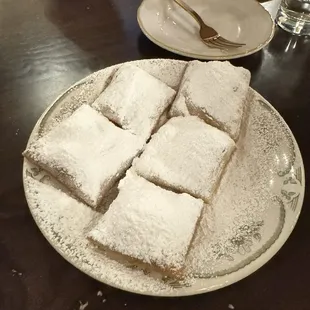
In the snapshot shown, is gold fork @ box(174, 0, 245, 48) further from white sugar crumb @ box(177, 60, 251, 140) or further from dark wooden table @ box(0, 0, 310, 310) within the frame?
white sugar crumb @ box(177, 60, 251, 140)

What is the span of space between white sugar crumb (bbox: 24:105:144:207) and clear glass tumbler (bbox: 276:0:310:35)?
2.58 feet

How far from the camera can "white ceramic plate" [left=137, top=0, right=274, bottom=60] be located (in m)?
1.28

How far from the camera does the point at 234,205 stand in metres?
0.92

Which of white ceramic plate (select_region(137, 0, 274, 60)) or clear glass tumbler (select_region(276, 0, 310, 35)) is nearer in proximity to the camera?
white ceramic plate (select_region(137, 0, 274, 60))

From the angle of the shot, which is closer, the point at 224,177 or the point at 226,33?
the point at 224,177

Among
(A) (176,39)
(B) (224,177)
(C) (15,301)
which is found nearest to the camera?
(C) (15,301)

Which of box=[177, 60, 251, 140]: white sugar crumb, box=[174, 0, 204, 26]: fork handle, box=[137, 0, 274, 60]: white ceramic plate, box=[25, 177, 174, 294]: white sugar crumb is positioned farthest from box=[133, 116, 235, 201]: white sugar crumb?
box=[174, 0, 204, 26]: fork handle

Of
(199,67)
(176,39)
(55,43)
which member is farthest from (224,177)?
(55,43)

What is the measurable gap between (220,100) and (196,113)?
7 cm

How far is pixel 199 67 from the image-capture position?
3.61 ft

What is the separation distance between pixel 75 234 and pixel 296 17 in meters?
1.07

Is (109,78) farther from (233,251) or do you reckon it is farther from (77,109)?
(233,251)

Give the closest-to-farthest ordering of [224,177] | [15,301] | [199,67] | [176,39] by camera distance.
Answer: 1. [15,301]
2. [224,177]
3. [199,67]
4. [176,39]

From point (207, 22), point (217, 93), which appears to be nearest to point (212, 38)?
point (207, 22)
